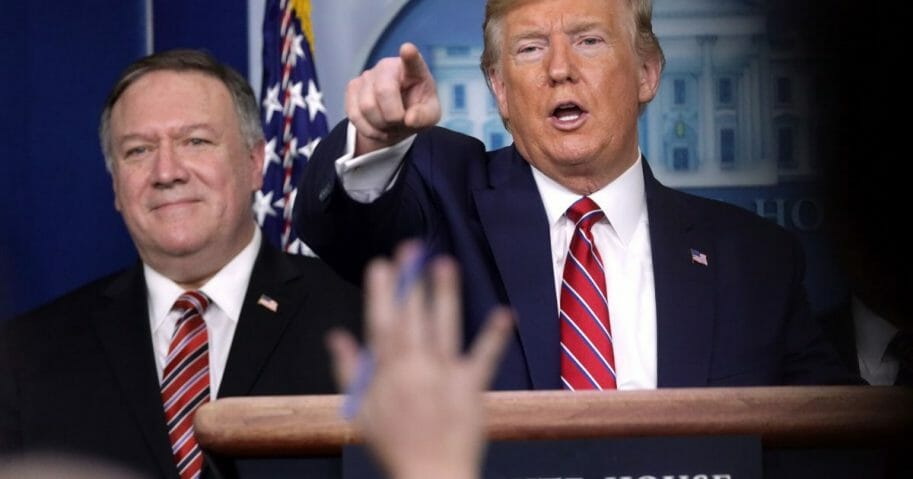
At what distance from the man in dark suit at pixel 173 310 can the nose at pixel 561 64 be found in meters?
0.74

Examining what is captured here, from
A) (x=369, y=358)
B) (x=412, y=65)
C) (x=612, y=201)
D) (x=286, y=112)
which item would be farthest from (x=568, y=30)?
(x=369, y=358)

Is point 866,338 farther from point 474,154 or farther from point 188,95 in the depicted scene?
point 188,95

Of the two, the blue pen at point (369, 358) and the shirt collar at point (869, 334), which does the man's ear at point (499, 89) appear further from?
the blue pen at point (369, 358)

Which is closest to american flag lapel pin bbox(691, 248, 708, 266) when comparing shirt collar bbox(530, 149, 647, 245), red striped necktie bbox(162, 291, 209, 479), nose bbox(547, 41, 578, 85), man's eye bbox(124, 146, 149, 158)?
shirt collar bbox(530, 149, 647, 245)

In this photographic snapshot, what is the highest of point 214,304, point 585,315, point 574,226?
point 574,226

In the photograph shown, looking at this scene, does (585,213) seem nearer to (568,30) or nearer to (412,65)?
(568,30)

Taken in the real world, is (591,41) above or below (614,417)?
above

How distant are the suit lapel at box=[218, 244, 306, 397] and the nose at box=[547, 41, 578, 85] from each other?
0.76 m

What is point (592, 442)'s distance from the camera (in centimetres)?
121

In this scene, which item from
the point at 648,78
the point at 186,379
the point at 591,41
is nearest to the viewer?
the point at 591,41

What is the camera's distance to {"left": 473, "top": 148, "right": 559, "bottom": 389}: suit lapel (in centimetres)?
183

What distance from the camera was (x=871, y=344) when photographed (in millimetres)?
2688

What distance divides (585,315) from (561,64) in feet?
1.33

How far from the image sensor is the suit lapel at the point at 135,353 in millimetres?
2322
